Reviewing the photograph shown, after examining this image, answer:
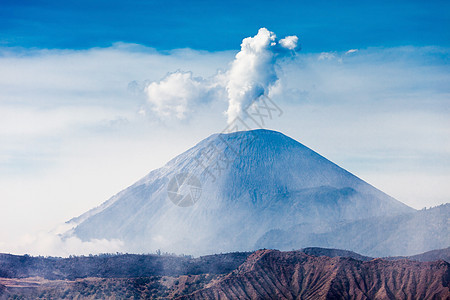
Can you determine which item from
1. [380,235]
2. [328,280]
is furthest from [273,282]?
[380,235]

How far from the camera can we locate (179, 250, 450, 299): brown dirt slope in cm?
8074

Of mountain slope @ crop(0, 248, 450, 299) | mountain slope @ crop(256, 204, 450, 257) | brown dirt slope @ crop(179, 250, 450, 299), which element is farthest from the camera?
mountain slope @ crop(256, 204, 450, 257)

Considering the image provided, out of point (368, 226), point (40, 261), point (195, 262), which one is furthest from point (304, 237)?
point (40, 261)

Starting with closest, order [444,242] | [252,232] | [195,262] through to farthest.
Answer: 1. [195,262]
2. [444,242]
3. [252,232]

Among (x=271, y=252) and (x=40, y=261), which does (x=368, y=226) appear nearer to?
(x=271, y=252)

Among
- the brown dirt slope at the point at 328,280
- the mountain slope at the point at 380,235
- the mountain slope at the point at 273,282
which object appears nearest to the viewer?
the brown dirt slope at the point at 328,280

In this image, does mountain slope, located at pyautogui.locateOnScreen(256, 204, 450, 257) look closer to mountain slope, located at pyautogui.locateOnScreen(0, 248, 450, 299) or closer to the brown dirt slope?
the brown dirt slope

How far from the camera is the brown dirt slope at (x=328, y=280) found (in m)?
80.7

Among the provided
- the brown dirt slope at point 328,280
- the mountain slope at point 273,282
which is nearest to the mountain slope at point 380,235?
the brown dirt slope at point 328,280

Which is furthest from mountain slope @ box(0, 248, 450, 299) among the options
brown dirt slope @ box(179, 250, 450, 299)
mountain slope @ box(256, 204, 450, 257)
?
mountain slope @ box(256, 204, 450, 257)

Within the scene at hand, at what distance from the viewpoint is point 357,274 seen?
282 feet

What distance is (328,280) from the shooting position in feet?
279

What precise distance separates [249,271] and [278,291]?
5.43 m

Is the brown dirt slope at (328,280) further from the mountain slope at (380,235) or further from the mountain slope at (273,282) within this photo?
the mountain slope at (380,235)
